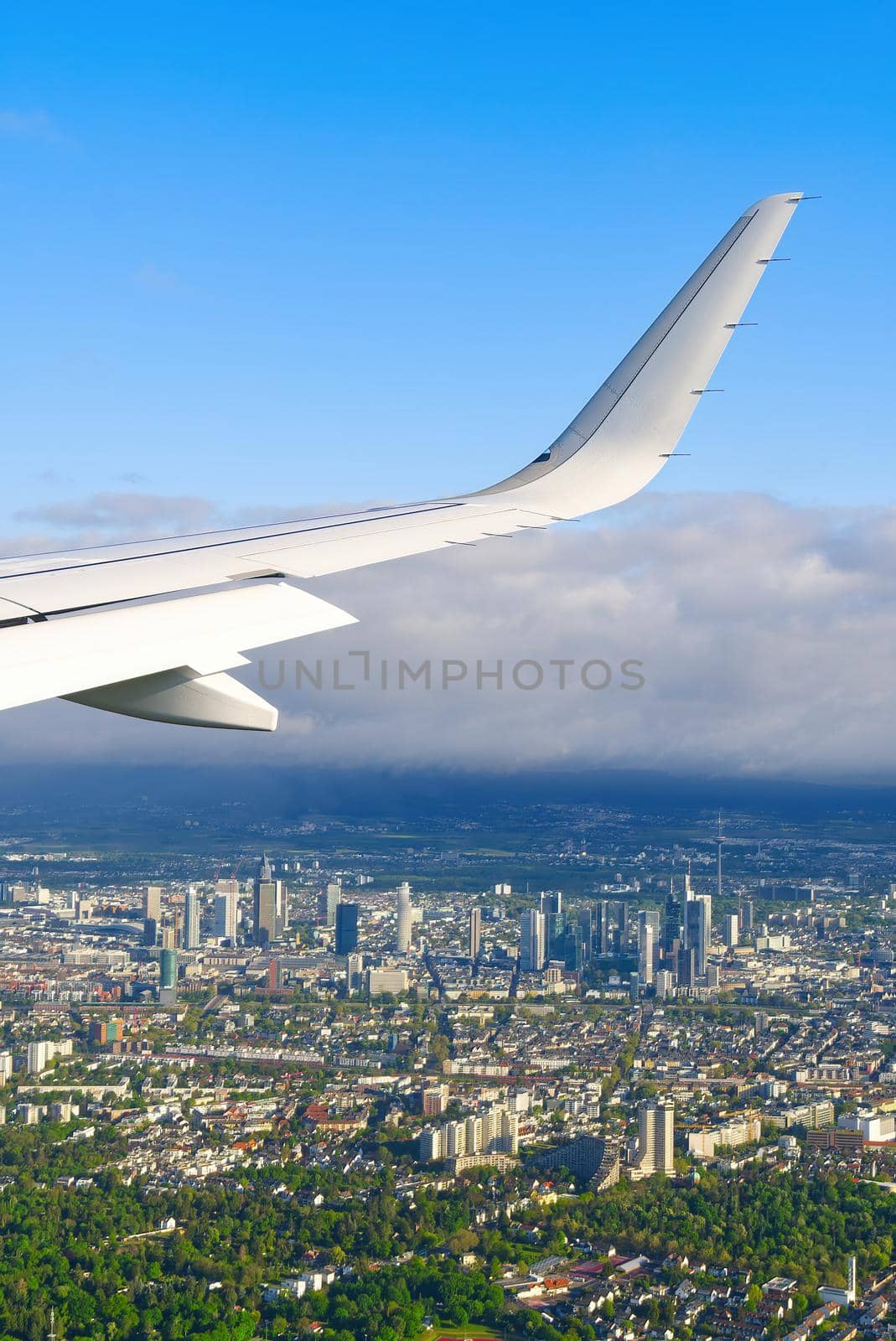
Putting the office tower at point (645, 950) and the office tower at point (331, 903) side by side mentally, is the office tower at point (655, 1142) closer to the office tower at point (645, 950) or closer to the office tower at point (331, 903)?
the office tower at point (645, 950)

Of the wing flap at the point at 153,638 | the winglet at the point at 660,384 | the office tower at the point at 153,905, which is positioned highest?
the winglet at the point at 660,384

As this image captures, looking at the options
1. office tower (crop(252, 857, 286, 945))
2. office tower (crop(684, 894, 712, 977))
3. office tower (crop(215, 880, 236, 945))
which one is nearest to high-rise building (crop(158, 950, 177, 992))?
office tower (crop(215, 880, 236, 945))

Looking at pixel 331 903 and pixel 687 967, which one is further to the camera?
pixel 331 903

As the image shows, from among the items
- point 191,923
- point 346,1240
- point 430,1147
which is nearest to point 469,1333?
point 346,1240

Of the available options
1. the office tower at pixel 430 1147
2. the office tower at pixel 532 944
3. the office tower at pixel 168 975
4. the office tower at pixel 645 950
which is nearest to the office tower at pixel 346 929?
the office tower at pixel 532 944

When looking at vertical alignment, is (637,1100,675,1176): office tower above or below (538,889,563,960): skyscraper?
below

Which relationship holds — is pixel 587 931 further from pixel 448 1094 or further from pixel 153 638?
pixel 153 638

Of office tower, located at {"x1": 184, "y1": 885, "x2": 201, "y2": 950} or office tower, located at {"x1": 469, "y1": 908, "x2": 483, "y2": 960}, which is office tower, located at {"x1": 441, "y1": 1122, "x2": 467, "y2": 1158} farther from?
office tower, located at {"x1": 184, "y1": 885, "x2": 201, "y2": 950}
